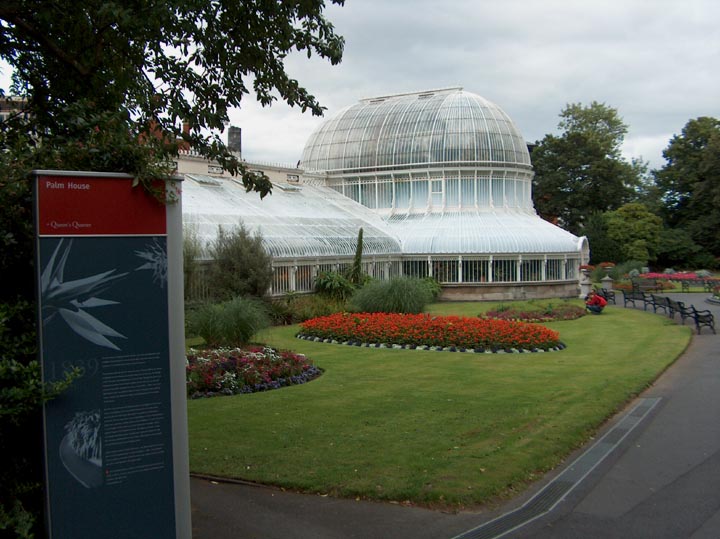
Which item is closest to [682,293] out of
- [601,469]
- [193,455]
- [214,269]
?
[214,269]

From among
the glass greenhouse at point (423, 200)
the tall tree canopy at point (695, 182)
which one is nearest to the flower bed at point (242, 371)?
the glass greenhouse at point (423, 200)

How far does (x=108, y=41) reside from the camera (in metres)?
7.45

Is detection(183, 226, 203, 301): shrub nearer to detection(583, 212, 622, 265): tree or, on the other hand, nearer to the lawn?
the lawn

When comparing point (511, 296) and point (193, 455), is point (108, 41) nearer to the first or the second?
point (193, 455)

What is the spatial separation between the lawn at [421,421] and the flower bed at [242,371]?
41cm

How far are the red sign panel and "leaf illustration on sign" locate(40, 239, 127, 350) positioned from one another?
0.14 metres

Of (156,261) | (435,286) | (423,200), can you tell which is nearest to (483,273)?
(435,286)

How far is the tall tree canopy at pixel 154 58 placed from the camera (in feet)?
22.5

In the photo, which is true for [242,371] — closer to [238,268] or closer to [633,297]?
[238,268]

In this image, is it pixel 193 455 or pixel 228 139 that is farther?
pixel 228 139

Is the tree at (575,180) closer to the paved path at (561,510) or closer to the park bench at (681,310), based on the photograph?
the park bench at (681,310)

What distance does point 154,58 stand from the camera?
825 cm

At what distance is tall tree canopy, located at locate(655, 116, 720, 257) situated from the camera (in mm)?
50438

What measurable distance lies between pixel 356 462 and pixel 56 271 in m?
4.32
